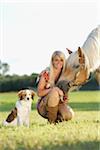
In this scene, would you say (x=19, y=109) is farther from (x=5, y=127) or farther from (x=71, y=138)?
(x=71, y=138)

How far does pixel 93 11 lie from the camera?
423 centimetres

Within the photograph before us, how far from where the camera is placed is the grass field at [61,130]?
10.8 ft

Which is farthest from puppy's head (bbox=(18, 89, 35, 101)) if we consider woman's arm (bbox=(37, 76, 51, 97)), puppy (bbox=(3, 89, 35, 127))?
woman's arm (bbox=(37, 76, 51, 97))

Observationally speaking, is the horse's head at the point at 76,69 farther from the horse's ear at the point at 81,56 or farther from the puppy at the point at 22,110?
the puppy at the point at 22,110

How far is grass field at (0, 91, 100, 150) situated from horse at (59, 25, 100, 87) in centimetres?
16

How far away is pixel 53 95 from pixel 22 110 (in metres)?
0.34

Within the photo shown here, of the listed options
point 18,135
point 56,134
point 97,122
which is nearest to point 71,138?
point 56,134

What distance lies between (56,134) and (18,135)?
32 centimetres

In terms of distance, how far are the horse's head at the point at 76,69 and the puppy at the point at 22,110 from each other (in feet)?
1.34

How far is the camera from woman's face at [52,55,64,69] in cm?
424

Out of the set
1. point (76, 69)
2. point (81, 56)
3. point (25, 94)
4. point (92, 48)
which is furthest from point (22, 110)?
point (92, 48)

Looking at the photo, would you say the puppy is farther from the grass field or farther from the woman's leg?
the woman's leg

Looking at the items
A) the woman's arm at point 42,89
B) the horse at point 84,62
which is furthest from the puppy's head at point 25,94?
the horse at point 84,62

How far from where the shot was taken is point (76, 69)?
14.2ft
